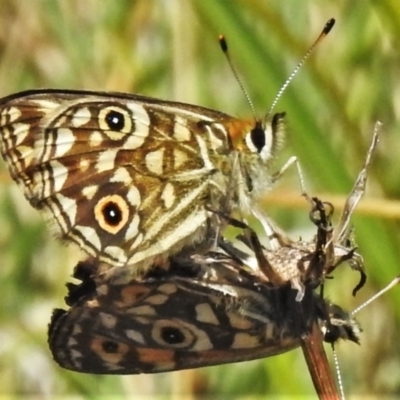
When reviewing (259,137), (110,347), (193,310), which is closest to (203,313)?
(193,310)

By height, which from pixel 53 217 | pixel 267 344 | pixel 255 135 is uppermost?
pixel 255 135

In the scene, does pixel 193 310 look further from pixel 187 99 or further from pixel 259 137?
pixel 187 99

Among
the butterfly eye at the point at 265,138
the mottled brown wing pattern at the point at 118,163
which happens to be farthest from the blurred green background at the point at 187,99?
the mottled brown wing pattern at the point at 118,163

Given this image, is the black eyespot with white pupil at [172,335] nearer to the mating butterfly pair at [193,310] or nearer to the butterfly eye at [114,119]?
the mating butterfly pair at [193,310]

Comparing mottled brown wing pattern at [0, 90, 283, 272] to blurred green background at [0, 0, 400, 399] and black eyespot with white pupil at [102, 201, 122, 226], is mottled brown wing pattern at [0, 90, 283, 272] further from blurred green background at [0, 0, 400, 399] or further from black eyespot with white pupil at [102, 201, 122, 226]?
blurred green background at [0, 0, 400, 399]

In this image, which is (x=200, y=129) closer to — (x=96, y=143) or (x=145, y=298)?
(x=96, y=143)

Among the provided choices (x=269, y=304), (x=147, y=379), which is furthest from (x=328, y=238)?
(x=147, y=379)
